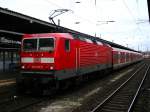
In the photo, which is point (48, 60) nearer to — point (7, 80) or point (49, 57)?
point (49, 57)

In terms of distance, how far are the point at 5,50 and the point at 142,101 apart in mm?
15075

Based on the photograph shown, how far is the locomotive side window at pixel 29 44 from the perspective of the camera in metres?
12.6

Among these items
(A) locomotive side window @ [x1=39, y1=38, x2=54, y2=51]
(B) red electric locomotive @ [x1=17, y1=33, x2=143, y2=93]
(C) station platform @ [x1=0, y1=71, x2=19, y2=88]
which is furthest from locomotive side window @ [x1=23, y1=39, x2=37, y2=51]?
(C) station platform @ [x1=0, y1=71, x2=19, y2=88]

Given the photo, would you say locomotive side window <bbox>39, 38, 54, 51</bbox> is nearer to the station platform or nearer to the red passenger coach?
the red passenger coach

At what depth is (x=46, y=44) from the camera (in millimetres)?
12352

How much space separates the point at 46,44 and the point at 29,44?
1.00 meters

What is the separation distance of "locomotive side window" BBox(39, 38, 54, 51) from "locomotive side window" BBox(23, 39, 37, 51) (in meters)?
0.34

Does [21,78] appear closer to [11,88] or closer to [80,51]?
[11,88]

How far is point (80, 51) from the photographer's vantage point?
14.9 m

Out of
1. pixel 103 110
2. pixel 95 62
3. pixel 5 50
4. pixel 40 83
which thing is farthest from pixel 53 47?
pixel 5 50

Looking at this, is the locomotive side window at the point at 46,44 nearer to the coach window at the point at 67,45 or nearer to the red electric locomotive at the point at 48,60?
the red electric locomotive at the point at 48,60

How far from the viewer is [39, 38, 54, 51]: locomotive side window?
12.2 meters

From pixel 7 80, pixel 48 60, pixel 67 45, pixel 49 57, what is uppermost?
pixel 67 45

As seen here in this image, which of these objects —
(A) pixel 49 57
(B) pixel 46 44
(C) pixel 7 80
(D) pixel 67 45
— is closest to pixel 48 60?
(A) pixel 49 57
